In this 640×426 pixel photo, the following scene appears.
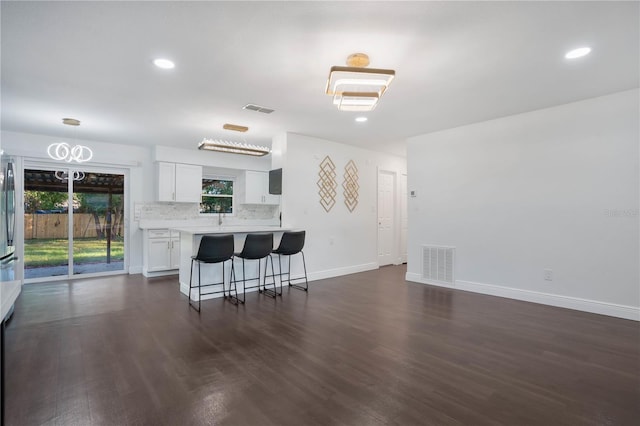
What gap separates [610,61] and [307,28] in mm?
2738

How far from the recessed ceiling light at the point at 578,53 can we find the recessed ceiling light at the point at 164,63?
3.42 meters

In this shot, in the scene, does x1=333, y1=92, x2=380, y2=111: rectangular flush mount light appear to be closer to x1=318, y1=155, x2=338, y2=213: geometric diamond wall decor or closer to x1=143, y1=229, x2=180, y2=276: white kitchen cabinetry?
x1=318, y1=155, x2=338, y2=213: geometric diamond wall decor

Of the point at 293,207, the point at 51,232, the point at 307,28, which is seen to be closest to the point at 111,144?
the point at 51,232

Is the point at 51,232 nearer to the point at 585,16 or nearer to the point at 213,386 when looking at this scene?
the point at 213,386

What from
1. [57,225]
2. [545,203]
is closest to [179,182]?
[57,225]

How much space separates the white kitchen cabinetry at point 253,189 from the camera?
729cm

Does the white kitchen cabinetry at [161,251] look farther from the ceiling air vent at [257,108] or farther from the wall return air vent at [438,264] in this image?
the wall return air vent at [438,264]

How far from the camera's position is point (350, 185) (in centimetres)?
627

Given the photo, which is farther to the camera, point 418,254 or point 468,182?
point 418,254

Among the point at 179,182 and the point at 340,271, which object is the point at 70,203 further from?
the point at 340,271

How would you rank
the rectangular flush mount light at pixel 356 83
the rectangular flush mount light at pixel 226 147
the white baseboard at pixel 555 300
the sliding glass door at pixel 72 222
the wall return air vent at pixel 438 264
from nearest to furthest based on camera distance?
the rectangular flush mount light at pixel 356 83
the white baseboard at pixel 555 300
the rectangular flush mount light at pixel 226 147
the wall return air vent at pixel 438 264
the sliding glass door at pixel 72 222

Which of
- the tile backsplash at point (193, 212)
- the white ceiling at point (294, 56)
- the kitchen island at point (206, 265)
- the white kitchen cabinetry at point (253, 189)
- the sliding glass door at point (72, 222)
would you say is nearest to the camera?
the white ceiling at point (294, 56)

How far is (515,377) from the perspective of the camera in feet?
7.61

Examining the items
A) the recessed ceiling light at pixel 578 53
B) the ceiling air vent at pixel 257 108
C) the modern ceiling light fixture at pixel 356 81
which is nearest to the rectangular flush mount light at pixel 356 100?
the modern ceiling light fixture at pixel 356 81
